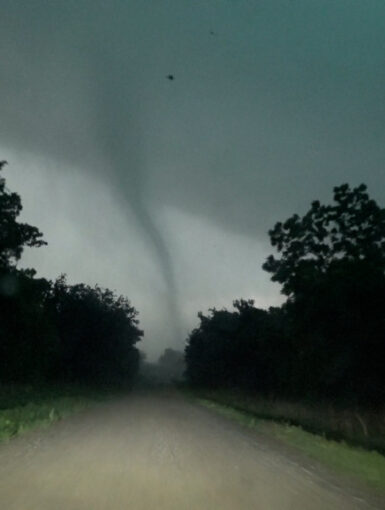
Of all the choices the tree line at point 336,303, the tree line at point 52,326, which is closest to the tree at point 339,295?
the tree line at point 336,303

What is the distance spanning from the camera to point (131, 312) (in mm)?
72312

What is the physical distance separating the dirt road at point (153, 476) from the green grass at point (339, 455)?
0.93m

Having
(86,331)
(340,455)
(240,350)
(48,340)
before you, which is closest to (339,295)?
(340,455)

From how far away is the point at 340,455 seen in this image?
1299cm

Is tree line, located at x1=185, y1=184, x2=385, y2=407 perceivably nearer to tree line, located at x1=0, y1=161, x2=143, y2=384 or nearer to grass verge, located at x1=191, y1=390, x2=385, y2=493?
grass verge, located at x1=191, y1=390, x2=385, y2=493

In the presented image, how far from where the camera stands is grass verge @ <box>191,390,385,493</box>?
10.5m

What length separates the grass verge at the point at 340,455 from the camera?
1052 cm

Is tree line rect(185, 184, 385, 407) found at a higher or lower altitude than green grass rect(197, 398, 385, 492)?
higher

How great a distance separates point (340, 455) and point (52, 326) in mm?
33047

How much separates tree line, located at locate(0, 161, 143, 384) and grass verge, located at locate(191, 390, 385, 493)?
20460mm

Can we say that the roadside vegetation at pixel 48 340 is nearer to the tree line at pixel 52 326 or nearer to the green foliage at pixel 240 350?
the tree line at pixel 52 326

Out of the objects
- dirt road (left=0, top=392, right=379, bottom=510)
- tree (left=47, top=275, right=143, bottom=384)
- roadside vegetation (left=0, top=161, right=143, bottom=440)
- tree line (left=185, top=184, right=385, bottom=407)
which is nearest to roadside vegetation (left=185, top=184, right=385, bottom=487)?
tree line (left=185, top=184, right=385, bottom=407)

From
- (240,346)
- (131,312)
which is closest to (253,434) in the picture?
(240,346)

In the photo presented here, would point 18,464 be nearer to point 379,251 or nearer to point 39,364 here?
point 379,251
